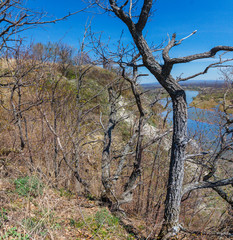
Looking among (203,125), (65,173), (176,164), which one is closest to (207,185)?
(176,164)

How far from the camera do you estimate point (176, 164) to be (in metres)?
4.16

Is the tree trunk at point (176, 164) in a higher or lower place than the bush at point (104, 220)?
higher

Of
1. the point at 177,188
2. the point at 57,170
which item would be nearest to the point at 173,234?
the point at 177,188

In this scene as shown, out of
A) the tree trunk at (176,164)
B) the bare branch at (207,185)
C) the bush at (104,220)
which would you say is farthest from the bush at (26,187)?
the bare branch at (207,185)

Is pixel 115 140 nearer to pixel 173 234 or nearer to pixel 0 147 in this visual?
pixel 0 147

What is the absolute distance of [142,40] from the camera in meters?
4.12

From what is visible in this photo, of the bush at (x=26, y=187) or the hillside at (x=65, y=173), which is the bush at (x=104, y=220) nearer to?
the hillside at (x=65, y=173)

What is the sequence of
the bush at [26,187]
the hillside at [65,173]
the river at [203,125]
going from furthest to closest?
the river at [203,125]
the bush at [26,187]
the hillside at [65,173]

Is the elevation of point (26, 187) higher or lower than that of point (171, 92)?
lower

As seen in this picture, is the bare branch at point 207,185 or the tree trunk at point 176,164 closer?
the tree trunk at point 176,164

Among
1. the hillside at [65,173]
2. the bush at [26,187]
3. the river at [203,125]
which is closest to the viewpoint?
the hillside at [65,173]

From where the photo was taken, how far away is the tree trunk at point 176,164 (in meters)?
3.97

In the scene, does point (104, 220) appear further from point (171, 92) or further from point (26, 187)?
point (171, 92)

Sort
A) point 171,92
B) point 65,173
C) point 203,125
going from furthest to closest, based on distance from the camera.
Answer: point 203,125 → point 65,173 → point 171,92
